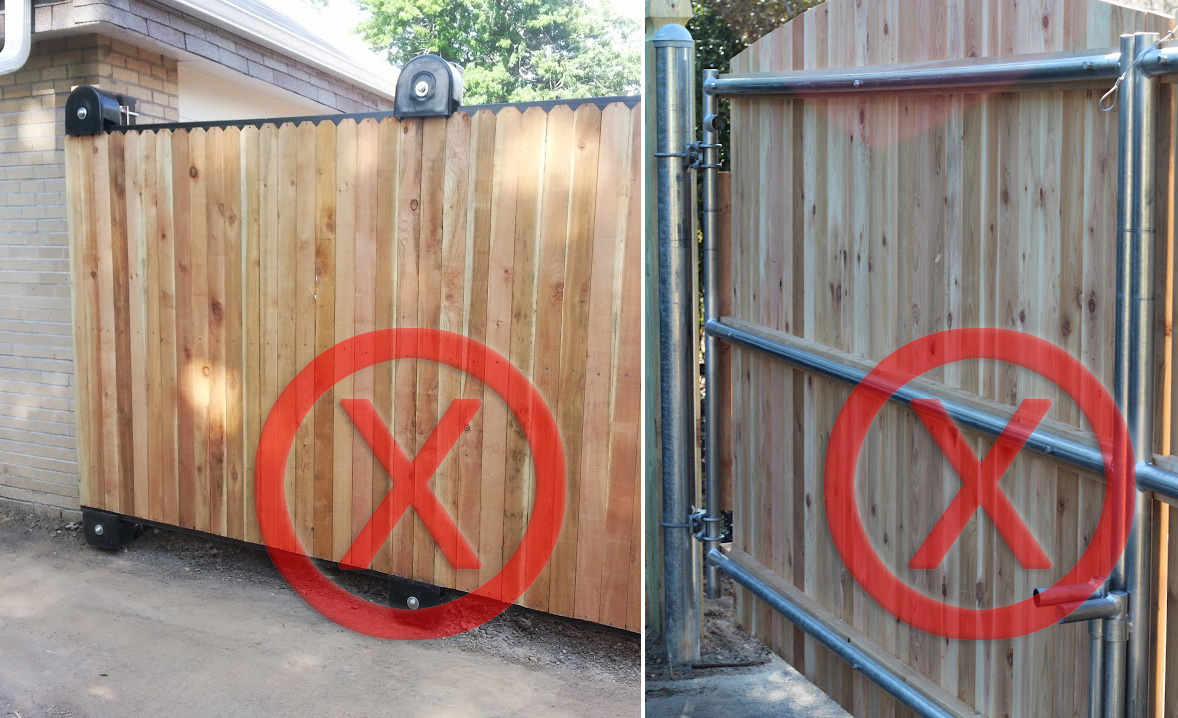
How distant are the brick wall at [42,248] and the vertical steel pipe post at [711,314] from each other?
3785 millimetres

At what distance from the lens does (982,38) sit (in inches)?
88.8

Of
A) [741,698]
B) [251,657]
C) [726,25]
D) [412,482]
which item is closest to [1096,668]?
[741,698]

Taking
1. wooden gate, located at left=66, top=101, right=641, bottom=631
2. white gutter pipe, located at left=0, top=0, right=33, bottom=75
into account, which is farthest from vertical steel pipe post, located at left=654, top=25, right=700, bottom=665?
white gutter pipe, located at left=0, top=0, right=33, bottom=75

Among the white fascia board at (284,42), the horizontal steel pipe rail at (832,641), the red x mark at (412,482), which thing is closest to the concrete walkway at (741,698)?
the horizontal steel pipe rail at (832,641)

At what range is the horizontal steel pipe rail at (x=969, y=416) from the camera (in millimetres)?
1792

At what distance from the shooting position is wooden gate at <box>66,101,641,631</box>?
383cm

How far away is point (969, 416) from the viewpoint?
7.61 feet

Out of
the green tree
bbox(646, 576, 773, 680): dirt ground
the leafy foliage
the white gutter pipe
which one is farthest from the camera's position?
the green tree

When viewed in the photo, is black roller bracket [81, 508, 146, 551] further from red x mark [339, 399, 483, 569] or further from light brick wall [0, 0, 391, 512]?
red x mark [339, 399, 483, 569]

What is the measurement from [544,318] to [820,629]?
155cm

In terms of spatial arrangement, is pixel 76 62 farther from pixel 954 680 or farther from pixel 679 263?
pixel 954 680

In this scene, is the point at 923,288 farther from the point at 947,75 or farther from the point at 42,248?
the point at 42,248
